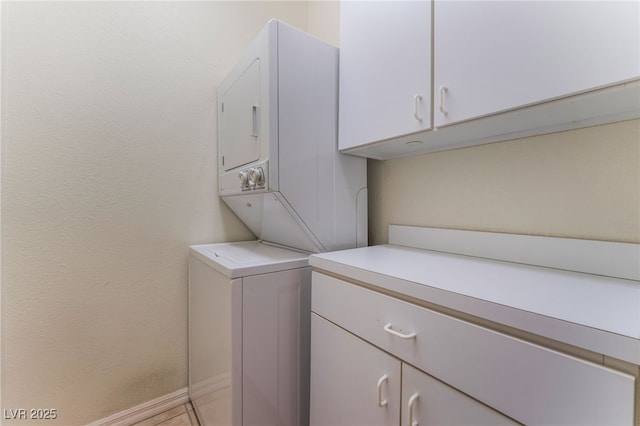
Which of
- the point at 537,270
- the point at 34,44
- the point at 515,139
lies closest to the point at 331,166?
the point at 515,139

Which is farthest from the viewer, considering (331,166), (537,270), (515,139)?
(331,166)

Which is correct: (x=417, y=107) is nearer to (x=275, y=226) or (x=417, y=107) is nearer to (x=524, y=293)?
(x=524, y=293)

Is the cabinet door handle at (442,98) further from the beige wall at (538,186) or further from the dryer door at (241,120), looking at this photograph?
the dryer door at (241,120)

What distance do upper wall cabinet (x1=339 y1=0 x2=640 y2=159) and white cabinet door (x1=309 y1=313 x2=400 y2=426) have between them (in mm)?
900

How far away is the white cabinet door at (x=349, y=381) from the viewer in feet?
3.16

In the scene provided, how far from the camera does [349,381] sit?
3.67 feet

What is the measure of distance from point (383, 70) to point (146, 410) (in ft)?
8.12

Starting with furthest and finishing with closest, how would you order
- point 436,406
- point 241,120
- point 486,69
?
point 241,120 < point 486,69 < point 436,406

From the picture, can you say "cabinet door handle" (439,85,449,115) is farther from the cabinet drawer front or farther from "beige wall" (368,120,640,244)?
the cabinet drawer front

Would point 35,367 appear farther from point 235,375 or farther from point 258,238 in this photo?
point 258,238

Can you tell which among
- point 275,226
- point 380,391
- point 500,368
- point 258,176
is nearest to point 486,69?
point 500,368

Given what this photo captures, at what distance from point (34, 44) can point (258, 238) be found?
1.69m

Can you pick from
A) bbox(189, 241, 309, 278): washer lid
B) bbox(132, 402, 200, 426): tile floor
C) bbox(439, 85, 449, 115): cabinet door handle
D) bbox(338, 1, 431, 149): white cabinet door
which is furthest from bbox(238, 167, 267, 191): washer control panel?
bbox(132, 402, 200, 426): tile floor

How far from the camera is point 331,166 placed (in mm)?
1600
